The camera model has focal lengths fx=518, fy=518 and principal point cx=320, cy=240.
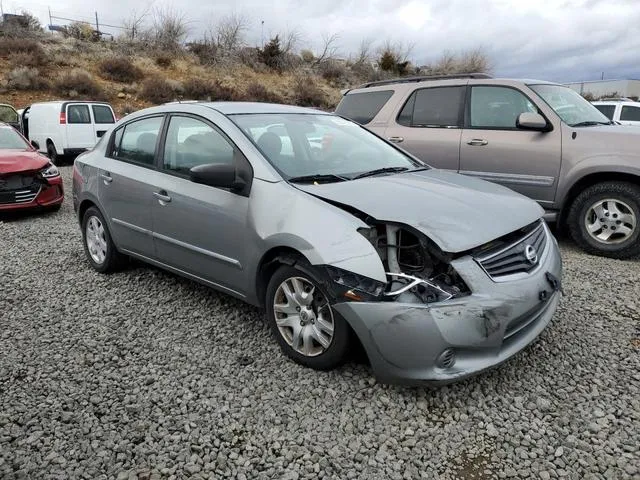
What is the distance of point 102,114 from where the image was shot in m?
15.0

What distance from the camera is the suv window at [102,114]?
48.5ft

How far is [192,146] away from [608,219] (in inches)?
171

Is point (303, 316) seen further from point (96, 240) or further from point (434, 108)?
point (434, 108)

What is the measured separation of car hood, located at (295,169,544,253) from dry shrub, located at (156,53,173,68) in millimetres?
29966

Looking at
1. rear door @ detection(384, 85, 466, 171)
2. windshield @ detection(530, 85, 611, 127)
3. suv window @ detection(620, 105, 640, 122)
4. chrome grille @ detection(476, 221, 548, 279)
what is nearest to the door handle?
chrome grille @ detection(476, 221, 548, 279)

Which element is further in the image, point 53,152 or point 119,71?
point 119,71

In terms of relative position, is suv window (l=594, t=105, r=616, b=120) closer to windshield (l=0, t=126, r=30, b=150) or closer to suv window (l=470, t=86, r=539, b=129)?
suv window (l=470, t=86, r=539, b=129)

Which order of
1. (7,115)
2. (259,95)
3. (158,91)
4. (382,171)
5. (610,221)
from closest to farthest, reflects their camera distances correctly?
(382,171)
(610,221)
(7,115)
(158,91)
(259,95)

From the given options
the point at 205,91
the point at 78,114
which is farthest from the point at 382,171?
the point at 205,91

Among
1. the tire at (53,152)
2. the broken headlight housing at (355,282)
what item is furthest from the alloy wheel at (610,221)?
the tire at (53,152)

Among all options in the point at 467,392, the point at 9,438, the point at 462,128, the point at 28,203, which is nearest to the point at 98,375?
the point at 9,438

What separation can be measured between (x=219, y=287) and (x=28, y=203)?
5.30 meters

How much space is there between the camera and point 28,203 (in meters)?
7.64

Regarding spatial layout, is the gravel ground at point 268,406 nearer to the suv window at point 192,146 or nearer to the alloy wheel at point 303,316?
the alloy wheel at point 303,316
